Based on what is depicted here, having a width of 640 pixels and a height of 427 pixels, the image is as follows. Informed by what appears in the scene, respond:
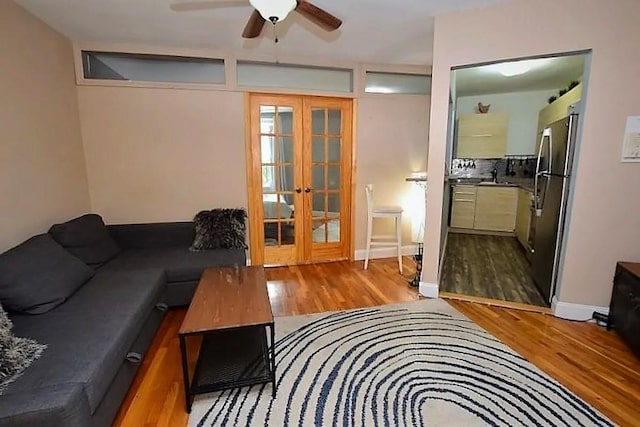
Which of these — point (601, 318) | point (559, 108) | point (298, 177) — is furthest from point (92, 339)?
point (559, 108)

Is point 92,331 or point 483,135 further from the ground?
point 483,135

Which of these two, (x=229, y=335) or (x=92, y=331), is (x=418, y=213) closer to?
(x=229, y=335)

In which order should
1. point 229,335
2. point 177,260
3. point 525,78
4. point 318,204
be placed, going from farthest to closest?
1. point 525,78
2. point 318,204
3. point 177,260
4. point 229,335

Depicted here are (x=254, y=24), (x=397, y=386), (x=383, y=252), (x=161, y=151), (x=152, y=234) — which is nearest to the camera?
(x=397, y=386)

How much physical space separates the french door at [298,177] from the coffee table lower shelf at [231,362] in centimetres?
189

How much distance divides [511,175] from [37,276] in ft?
20.9

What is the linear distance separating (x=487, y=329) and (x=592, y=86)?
78.4 inches

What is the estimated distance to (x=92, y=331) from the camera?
1.70 metres

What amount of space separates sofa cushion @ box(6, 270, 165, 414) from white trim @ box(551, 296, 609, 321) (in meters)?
3.20

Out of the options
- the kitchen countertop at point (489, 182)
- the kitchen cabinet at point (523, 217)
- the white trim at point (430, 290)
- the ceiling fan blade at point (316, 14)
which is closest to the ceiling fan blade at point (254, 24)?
the ceiling fan blade at point (316, 14)

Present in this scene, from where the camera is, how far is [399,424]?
1.63 meters

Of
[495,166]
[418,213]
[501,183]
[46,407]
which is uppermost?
[495,166]

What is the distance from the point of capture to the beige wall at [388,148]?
161 inches

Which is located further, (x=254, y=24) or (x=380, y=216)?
(x=380, y=216)
